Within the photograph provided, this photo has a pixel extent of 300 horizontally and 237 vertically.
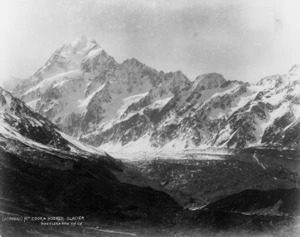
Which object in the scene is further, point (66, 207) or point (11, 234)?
point (66, 207)

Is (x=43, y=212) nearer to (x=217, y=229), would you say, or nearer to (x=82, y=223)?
(x=82, y=223)

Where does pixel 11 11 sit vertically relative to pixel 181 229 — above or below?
above

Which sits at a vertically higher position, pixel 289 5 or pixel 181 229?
pixel 289 5

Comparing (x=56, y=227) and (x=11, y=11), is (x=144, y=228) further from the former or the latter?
(x=11, y=11)

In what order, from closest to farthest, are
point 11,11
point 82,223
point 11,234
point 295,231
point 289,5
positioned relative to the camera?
1. point 11,234
2. point 11,11
3. point 289,5
4. point 82,223
5. point 295,231

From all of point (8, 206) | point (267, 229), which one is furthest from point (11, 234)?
A: point (267, 229)

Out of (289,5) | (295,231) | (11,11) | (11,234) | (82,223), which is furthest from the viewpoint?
(295,231)

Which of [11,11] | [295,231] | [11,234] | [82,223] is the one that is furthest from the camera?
[295,231]

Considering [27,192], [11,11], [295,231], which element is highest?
[11,11]

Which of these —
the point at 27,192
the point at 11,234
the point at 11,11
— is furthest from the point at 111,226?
the point at 11,11
